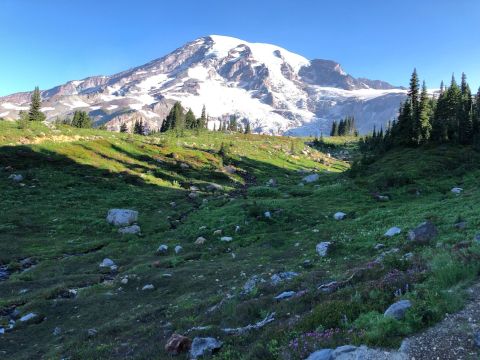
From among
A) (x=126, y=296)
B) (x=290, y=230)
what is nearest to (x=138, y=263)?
(x=126, y=296)

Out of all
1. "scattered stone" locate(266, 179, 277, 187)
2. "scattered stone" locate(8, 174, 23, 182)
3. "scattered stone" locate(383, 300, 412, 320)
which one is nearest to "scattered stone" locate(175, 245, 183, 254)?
"scattered stone" locate(383, 300, 412, 320)

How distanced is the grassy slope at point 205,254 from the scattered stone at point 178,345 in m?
0.22

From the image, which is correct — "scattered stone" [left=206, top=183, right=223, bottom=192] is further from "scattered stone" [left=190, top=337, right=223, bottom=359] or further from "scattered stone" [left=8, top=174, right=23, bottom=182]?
"scattered stone" [left=190, top=337, right=223, bottom=359]

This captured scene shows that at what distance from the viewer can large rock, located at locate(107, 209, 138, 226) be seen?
3506 cm

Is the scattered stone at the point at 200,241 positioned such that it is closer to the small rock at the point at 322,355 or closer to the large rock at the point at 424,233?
the large rock at the point at 424,233

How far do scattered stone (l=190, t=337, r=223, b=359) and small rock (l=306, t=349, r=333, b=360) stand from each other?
120 inches

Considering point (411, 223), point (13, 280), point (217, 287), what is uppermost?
point (411, 223)

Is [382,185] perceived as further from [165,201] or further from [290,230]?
[165,201]

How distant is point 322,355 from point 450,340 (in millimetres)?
2425

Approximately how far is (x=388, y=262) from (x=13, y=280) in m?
20.9

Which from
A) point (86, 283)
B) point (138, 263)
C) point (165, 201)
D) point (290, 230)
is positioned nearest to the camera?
point (86, 283)

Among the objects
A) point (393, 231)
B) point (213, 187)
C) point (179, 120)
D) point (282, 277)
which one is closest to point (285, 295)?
point (282, 277)

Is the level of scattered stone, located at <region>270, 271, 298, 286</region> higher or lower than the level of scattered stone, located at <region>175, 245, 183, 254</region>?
higher

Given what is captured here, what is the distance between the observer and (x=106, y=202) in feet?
138
